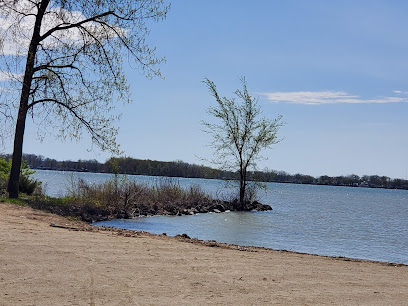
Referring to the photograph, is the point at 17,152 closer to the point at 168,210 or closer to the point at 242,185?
the point at 168,210

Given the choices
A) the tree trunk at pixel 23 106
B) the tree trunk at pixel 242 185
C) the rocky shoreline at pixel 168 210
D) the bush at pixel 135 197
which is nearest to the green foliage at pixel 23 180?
the bush at pixel 135 197

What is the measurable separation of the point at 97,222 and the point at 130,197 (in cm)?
515

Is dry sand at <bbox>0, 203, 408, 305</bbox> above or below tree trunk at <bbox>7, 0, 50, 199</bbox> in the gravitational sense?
below

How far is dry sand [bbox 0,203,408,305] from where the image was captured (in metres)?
7.17

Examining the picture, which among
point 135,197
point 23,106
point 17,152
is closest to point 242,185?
point 135,197

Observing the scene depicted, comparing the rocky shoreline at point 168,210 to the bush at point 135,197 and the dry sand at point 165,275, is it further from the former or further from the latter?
the dry sand at point 165,275

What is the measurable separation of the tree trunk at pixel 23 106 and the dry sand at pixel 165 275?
355 inches

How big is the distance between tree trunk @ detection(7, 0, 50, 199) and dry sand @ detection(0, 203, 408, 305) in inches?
355

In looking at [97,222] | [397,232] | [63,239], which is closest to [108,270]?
[63,239]

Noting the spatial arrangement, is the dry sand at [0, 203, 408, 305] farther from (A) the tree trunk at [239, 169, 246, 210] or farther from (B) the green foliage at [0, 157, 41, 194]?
(A) the tree trunk at [239, 169, 246, 210]

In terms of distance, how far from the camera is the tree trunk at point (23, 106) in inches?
825

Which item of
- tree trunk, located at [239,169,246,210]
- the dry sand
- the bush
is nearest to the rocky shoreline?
the bush

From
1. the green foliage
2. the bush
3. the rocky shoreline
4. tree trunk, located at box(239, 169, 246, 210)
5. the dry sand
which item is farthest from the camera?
tree trunk, located at box(239, 169, 246, 210)

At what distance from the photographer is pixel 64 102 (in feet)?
70.5
